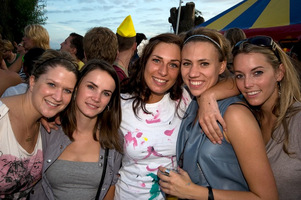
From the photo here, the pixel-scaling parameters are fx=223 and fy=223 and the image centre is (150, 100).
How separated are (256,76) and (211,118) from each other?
56 centimetres

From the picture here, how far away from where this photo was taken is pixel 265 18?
21.7ft

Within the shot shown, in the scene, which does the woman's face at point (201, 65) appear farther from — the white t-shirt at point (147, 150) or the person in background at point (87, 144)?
the person in background at point (87, 144)

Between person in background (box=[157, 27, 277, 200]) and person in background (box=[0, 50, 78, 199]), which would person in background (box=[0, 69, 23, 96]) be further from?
person in background (box=[157, 27, 277, 200])

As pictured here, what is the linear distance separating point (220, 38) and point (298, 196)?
148 cm

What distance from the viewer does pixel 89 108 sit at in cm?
232

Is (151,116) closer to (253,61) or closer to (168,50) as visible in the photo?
(168,50)

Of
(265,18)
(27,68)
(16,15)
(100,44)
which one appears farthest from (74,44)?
(16,15)

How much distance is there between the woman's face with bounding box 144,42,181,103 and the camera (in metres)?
2.41

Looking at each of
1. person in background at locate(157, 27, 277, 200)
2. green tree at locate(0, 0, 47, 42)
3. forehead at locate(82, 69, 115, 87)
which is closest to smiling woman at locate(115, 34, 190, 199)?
person in background at locate(157, 27, 277, 200)

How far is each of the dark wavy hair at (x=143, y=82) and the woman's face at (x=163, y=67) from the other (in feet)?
0.19

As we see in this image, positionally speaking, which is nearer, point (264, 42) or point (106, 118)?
point (264, 42)

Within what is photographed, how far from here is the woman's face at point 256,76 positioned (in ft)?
6.21

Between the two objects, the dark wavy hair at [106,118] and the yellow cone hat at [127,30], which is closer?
the dark wavy hair at [106,118]

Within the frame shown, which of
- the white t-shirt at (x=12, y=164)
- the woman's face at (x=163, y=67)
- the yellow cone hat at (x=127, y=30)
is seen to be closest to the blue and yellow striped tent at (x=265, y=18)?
the yellow cone hat at (x=127, y=30)
